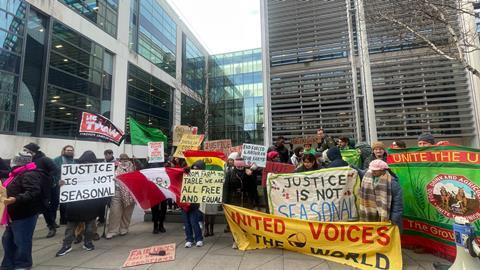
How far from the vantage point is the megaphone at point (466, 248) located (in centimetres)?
336

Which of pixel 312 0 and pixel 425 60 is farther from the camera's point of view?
pixel 312 0

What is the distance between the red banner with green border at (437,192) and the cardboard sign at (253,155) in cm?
273

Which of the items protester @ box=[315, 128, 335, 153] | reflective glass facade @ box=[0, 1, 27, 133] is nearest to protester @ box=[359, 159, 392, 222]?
protester @ box=[315, 128, 335, 153]

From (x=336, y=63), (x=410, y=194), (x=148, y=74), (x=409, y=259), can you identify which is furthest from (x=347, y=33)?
(x=148, y=74)

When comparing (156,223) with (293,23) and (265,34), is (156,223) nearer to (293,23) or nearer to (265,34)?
(265,34)

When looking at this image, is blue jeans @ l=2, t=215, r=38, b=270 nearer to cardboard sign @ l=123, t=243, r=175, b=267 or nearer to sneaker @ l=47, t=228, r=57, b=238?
cardboard sign @ l=123, t=243, r=175, b=267

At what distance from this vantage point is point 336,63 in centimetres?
1063

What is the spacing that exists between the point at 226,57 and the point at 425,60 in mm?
31199

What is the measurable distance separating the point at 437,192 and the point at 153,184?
5.44 metres

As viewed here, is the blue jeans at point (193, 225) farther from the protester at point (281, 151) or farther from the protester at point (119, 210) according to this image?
the protester at point (281, 151)

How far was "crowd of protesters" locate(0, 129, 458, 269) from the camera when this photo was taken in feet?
13.6

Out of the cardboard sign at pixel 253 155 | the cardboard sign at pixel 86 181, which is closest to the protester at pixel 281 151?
the cardboard sign at pixel 253 155

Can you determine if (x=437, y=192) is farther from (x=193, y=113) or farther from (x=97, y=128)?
(x=193, y=113)

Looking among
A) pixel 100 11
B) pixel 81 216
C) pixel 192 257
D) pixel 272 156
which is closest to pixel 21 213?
pixel 81 216
